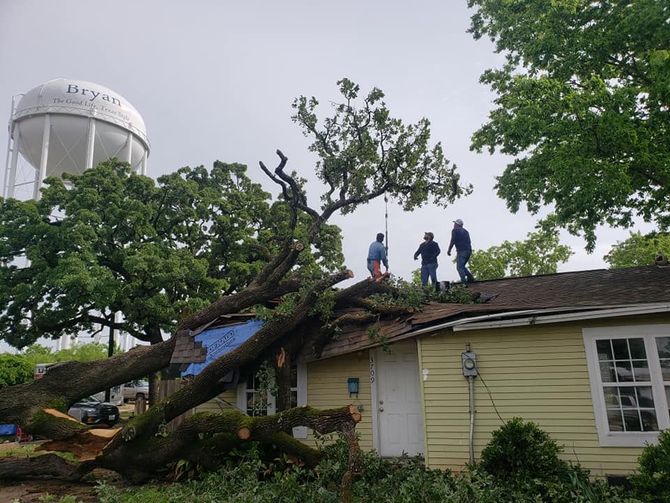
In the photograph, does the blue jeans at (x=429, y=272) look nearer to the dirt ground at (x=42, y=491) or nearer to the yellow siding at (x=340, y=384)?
the yellow siding at (x=340, y=384)

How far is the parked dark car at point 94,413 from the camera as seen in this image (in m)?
17.7

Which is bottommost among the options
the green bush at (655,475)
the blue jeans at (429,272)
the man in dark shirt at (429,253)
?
the green bush at (655,475)

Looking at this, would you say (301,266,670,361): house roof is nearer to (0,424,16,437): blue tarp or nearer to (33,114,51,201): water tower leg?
(0,424,16,437): blue tarp

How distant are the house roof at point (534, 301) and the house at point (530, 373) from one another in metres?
0.03

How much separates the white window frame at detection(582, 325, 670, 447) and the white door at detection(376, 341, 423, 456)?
323 centimetres

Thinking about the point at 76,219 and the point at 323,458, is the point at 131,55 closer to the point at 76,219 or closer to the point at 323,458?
the point at 323,458

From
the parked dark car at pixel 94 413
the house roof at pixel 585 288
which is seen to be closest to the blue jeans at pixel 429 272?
the house roof at pixel 585 288

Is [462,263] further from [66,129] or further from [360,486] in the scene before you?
[66,129]

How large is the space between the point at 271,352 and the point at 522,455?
532 centimetres

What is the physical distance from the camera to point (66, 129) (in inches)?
1126

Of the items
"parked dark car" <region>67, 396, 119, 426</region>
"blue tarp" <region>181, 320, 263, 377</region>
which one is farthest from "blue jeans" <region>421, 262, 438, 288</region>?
"parked dark car" <region>67, 396, 119, 426</region>

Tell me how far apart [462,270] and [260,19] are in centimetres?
760

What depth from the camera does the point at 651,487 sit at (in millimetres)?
5676

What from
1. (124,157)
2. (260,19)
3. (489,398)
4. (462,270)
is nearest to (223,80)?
(260,19)
